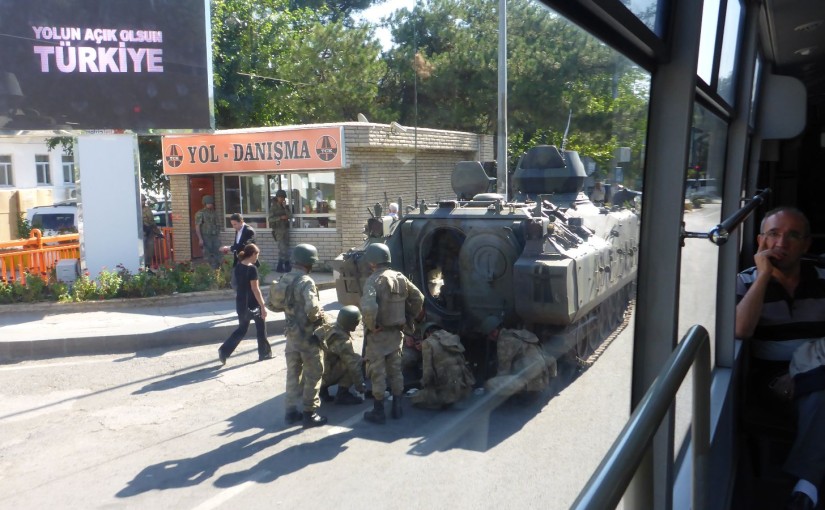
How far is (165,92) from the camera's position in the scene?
102 inches

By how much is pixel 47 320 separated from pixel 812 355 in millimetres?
5541

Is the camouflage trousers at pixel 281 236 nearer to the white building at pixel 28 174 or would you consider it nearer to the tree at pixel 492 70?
the white building at pixel 28 174

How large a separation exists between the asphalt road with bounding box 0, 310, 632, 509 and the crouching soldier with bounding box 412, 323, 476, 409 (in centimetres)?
9

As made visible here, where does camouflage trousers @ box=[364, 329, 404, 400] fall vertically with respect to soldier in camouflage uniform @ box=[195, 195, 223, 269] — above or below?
below

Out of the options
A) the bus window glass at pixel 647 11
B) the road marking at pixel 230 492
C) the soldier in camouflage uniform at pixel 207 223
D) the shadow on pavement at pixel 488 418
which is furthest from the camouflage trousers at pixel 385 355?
the bus window glass at pixel 647 11

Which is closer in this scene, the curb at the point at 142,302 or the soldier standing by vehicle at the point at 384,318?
the soldier standing by vehicle at the point at 384,318

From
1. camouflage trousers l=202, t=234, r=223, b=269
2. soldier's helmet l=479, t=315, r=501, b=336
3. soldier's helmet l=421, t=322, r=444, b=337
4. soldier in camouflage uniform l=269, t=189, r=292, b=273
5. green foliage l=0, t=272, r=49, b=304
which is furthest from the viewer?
green foliage l=0, t=272, r=49, b=304

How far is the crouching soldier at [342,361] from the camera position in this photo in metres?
5.39

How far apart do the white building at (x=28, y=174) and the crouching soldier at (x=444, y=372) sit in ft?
5.29

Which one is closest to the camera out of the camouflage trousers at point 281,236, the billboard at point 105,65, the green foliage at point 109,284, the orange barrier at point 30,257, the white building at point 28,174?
the billboard at point 105,65

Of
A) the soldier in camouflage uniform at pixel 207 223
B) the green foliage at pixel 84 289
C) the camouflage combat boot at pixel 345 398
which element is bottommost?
the camouflage combat boot at pixel 345 398

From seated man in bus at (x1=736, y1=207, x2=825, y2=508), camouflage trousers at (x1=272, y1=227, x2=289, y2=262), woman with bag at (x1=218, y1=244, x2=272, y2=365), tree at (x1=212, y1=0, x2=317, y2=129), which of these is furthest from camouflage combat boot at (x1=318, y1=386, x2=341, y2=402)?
seated man in bus at (x1=736, y1=207, x2=825, y2=508)

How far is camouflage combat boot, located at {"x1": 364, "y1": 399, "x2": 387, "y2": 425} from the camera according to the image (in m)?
4.50

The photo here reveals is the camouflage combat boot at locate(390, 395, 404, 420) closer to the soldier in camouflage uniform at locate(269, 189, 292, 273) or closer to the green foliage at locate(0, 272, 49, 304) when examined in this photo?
the soldier in camouflage uniform at locate(269, 189, 292, 273)
